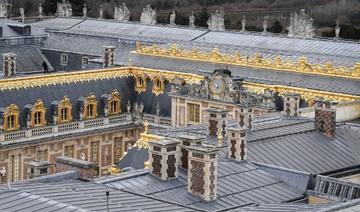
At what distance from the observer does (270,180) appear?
3719 centimetres

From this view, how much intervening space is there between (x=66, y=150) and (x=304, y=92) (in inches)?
514

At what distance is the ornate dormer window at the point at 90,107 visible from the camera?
197 ft

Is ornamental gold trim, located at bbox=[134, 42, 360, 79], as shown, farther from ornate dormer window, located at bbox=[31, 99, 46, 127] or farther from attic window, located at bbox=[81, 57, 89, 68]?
ornate dormer window, located at bbox=[31, 99, 46, 127]

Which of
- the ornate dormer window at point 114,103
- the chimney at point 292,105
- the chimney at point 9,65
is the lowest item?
the ornate dormer window at point 114,103

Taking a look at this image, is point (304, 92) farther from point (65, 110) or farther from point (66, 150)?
point (66, 150)

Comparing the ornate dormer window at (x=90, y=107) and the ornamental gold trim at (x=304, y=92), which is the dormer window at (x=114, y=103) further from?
the ornamental gold trim at (x=304, y=92)

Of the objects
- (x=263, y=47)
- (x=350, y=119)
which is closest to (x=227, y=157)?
(x=350, y=119)

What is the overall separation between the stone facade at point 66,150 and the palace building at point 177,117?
71 mm

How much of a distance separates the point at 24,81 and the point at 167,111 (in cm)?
836

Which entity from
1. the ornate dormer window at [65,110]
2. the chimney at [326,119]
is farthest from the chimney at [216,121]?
the ornate dormer window at [65,110]

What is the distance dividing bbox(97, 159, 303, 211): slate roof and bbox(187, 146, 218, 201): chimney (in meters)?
0.25

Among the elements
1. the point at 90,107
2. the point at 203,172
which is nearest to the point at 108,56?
the point at 90,107

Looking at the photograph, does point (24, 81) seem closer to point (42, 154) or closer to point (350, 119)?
point (42, 154)

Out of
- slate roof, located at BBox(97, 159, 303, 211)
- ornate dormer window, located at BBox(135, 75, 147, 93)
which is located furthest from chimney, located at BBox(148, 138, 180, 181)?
ornate dormer window, located at BBox(135, 75, 147, 93)
